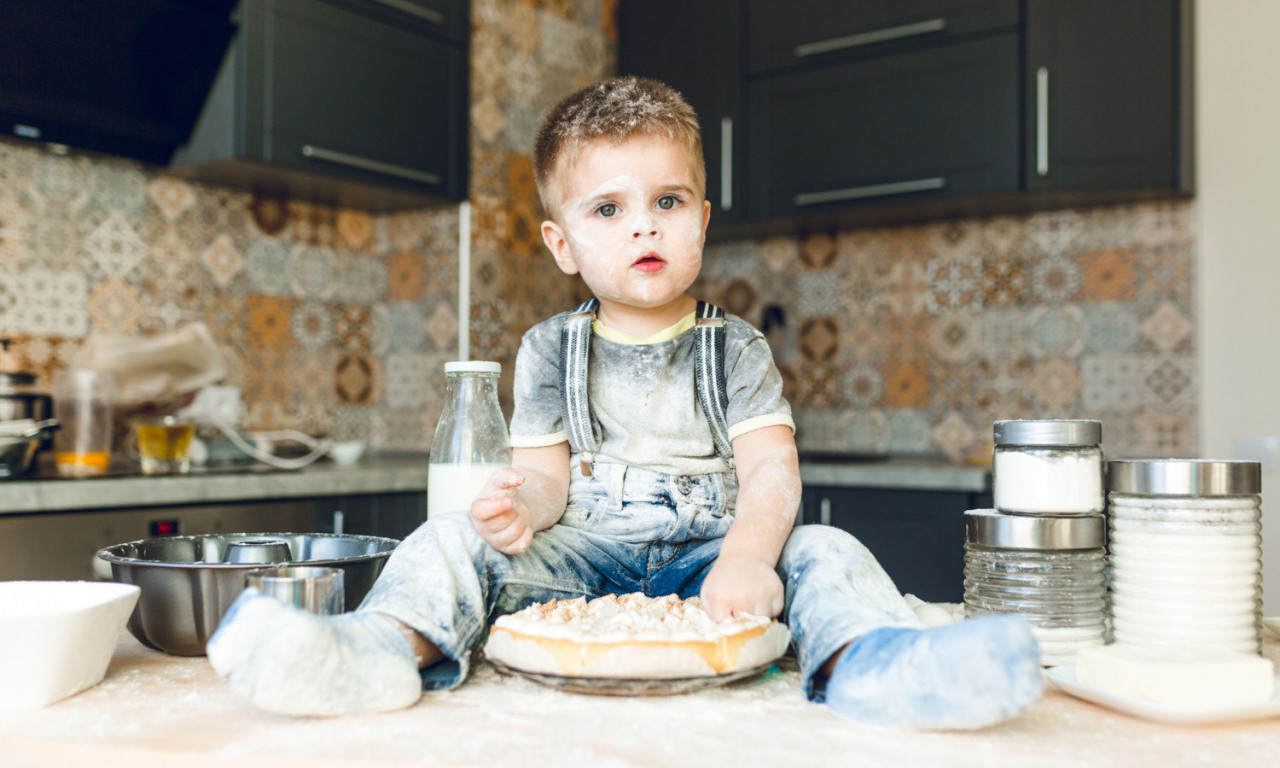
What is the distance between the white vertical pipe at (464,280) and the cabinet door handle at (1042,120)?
146 cm

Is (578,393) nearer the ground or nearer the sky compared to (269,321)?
nearer the ground

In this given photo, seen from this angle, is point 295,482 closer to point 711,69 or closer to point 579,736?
point 579,736

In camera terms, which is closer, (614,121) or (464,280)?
(614,121)

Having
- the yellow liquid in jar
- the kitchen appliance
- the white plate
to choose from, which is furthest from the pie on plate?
the yellow liquid in jar

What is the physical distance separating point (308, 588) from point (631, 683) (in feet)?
0.73

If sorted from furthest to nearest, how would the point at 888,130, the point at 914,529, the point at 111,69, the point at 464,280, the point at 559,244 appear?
the point at 464,280 < the point at 888,130 < the point at 914,529 < the point at 111,69 < the point at 559,244

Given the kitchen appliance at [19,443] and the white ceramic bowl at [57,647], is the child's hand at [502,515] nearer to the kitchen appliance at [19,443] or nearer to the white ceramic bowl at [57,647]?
the white ceramic bowl at [57,647]

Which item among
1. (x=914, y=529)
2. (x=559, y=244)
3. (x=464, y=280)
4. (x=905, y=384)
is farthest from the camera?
(x=905, y=384)

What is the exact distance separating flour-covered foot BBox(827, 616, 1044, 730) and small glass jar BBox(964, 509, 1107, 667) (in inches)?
8.6

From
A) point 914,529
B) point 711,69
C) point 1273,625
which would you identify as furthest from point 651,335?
point 711,69

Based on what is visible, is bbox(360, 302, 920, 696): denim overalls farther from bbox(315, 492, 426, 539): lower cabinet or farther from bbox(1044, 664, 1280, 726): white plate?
bbox(315, 492, 426, 539): lower cabinet

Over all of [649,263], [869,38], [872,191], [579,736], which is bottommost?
[579,736]

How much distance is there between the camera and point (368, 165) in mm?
2531

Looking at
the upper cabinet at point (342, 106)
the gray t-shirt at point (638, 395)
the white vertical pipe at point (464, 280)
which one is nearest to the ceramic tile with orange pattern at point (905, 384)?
the white vertical pipe at point (464, 280)
